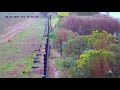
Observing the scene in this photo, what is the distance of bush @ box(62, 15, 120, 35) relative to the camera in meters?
3.57

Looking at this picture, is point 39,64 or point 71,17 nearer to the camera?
point 39,64

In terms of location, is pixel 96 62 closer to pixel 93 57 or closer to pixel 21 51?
pixel 93 57

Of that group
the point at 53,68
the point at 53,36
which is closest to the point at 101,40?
the point at 53,36

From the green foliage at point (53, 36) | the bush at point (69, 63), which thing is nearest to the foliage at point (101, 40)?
the bush at point (69, 63)

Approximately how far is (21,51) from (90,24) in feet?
3.79

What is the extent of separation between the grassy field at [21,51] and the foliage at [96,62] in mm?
748

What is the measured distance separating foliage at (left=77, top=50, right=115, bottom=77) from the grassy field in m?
0.75

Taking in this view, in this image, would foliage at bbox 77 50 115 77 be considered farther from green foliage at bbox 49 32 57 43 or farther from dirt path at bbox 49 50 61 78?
green foliage at bbox 49 32 57 43

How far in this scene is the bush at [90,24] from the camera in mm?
3568

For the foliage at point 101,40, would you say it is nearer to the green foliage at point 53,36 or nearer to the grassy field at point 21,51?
the green foliage at point 53,36

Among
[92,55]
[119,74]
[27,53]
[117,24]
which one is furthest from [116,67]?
[27,53]

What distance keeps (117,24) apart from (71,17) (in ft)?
2.41
